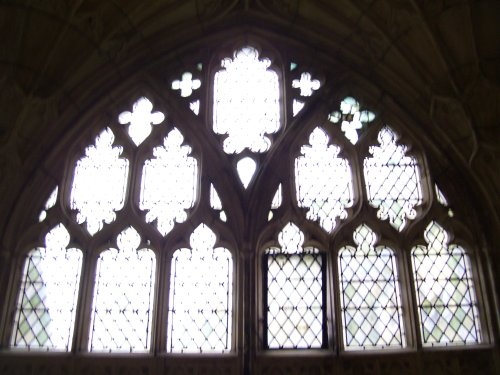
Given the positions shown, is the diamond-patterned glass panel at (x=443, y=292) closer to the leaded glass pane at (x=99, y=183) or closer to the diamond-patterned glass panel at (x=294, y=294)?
the diamond-patterned glass panel at (x=294, y=294)

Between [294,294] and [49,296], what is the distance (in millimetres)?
2599

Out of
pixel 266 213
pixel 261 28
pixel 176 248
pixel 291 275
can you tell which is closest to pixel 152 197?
pixel 176 248

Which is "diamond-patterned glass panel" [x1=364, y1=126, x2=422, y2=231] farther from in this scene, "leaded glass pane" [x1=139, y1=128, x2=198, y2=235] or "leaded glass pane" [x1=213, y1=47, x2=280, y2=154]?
"leaded glass pane" [x1=139, y1=128, x2=198, y2=235]

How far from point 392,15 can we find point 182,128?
2.71 m

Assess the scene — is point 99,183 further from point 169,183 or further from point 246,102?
point 246,102

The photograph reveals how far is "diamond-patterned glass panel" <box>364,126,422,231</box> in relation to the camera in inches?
275

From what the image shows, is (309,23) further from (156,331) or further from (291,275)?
(156,331)

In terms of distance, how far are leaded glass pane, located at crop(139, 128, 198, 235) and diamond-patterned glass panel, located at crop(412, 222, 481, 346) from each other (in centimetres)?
256

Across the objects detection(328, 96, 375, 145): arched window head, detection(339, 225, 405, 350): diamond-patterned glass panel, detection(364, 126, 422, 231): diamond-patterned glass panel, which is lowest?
detection(339, 225, 405, 350): diamond-patterned glass panel

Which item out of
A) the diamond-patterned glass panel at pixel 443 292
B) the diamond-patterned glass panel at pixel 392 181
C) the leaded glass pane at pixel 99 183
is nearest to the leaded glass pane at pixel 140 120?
the leaded glass pane at pixel 99 183

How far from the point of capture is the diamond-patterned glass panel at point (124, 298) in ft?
21.5

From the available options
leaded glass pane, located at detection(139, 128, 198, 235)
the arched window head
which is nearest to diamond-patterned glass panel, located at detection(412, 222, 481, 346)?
the arched window head

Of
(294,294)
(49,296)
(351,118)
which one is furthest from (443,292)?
(49,296)

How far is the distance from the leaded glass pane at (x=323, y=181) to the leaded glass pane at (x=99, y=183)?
2031 millimetres
